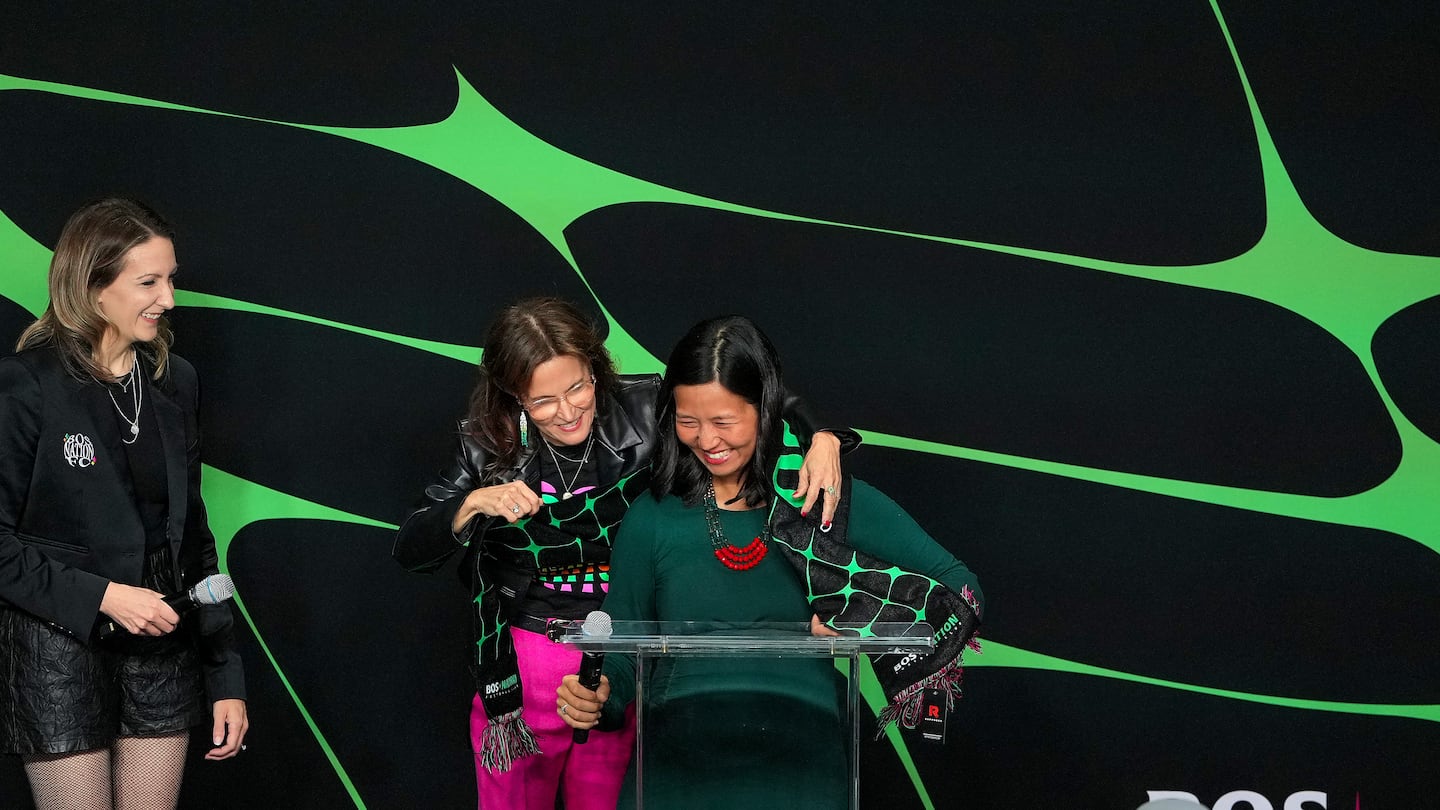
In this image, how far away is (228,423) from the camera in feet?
12.7

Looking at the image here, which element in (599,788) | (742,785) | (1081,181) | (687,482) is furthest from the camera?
(1081,181)

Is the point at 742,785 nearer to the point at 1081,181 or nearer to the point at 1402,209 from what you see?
the point at 1081,181

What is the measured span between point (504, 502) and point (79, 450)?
93 centimetres

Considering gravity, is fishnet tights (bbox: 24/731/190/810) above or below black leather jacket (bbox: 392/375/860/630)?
below

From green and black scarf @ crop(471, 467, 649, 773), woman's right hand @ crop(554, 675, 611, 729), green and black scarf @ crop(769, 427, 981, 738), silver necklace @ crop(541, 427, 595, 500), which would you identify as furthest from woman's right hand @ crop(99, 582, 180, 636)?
green and black scarf @ crop(769, 427, 981, 738)

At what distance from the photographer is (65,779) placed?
2.79 m

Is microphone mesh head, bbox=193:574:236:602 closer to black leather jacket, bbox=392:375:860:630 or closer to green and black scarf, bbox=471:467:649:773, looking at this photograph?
black leather jacket, bbox=392:375:860:630

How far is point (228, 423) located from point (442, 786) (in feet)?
3.88

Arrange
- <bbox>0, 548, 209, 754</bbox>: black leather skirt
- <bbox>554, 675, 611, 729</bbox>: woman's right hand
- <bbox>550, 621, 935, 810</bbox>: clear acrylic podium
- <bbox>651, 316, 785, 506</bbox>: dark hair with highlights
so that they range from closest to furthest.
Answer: <bbox>550, 621, 935, 810</bbox>: clear acrylic podium < <bbox>554, 675, 611, 729</bbox>: woman's right hand < <bbox>651, 316, 785, 506</bbox>: dark hair with highlights < <bbox>0, 548, 209, 754</bbox>: black leather skirt

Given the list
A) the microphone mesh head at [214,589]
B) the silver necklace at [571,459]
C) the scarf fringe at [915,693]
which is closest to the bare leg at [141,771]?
the microphone mesh head at [214,589]

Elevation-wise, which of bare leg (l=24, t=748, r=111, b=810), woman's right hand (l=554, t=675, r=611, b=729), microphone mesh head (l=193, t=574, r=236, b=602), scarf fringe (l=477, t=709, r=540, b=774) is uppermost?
microphone mesh head (l=193, t=574, r=236, b=602)

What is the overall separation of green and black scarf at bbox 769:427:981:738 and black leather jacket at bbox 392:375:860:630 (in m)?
0.47

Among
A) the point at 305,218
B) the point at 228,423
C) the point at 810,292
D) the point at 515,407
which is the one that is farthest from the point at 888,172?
the point at 228,423

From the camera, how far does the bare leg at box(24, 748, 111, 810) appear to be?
110 inches
